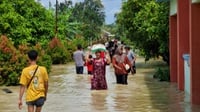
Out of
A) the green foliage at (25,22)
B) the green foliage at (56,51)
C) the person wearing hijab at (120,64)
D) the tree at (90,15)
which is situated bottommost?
the person wearing hijab at (120,64)

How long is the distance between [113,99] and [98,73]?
2.99 metres

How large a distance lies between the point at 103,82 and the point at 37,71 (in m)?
9.67

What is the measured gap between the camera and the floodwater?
14242 millimetres

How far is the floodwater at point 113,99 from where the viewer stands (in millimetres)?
14242

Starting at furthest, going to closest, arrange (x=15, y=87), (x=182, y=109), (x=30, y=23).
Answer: (x=30, y=23) → (x=15, y=87) → (x=182, y=109)

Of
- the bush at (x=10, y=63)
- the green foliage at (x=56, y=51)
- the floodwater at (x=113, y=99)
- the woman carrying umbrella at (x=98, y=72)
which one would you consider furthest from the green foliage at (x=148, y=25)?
the bush at (x=10, y=63)

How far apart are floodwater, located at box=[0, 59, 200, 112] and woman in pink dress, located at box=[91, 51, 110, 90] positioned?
32 centimetres

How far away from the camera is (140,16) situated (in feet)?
106

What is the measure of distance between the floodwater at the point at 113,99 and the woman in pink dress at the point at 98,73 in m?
0.32

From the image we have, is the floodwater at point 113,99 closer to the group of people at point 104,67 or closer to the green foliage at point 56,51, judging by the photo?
the group of people at point 104,67

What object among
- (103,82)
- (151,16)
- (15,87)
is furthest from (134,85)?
(151,16)

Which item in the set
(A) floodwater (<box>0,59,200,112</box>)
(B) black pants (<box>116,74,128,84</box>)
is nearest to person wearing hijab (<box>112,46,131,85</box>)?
(B) black pants (<box>116,74,128,84</box>)

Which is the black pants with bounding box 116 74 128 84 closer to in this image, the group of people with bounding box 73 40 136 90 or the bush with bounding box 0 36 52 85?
the group of people with bounding box 73 40 136 90
